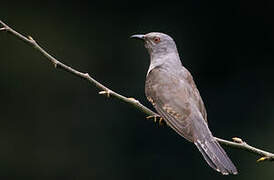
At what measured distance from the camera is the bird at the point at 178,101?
14.6 ft

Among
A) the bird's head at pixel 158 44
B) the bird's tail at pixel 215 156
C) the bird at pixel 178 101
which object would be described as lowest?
the bird's tail at pixel 215 156

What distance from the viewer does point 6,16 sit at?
9.45 m

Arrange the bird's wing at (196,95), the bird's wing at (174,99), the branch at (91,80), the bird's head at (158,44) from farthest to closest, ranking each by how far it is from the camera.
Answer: the bird's head at (158,44), the bird's wing at (196,95), the bird's wing at (174,99), the branch at (91,80)

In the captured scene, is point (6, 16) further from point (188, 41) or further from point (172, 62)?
point (172, 62)

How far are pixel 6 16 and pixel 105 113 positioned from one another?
2139mm

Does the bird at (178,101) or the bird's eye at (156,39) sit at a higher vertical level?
the bird's eye at (156,39)

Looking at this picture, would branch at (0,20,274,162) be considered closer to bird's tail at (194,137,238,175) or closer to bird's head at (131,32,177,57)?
bird's tail at (194,137,238,175)

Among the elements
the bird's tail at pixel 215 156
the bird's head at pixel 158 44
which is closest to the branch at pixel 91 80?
the bird's tail at pixel 215 156

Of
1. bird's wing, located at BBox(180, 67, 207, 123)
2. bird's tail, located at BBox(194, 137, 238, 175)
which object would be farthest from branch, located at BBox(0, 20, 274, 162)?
bird's wing, located at BBox(180, 67, 207, 123)

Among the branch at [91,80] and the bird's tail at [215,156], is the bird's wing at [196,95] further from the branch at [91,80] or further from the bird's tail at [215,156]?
the branch at [91,80]

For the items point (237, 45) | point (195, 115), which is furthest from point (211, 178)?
point (195, 115)

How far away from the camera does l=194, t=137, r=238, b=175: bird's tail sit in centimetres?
421

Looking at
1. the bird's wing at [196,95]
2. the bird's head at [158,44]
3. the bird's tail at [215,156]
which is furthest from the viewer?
the bird's head at [158,44]

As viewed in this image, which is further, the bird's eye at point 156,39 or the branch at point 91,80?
the bird's eye at point 156,39
